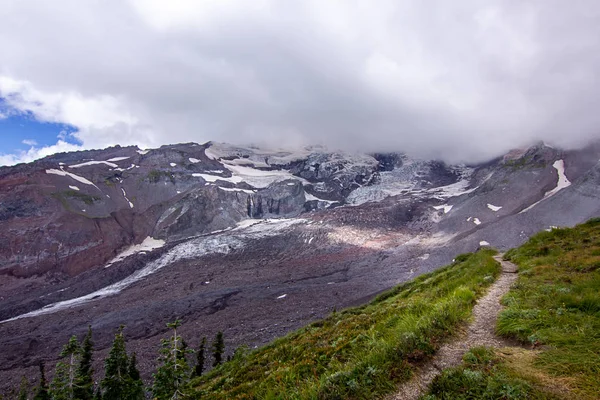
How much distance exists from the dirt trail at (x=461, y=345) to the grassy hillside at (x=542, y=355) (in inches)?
10.4

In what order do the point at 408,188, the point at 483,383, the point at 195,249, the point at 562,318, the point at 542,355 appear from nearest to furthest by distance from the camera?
1. the point at 483,383
2. the point at 542,355
3. the point at 562,318
4. the point at 195,249
5. the point at 408,188

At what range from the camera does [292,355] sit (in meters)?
11.0

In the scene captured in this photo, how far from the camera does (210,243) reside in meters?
Answer: 95.4

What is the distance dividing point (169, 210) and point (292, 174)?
9041 cm

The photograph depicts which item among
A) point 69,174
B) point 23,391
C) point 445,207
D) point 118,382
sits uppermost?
point 69,174

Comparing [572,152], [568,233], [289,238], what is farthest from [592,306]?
[572,152]

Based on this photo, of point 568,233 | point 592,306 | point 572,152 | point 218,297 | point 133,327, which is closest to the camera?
point 592,306

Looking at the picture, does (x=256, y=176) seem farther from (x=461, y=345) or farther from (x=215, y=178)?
(x=461, y=345)

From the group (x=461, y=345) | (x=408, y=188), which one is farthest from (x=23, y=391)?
(x=408, y=188)

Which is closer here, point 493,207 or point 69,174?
point 493,207

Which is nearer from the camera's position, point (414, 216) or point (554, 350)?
point (554, 350)

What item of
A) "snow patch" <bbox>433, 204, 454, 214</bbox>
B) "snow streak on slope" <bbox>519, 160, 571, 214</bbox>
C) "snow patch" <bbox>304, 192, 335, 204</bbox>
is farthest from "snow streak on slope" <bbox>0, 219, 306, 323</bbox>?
"snow streak on slope" <bbox>519, 160, 571, 214</bbox>

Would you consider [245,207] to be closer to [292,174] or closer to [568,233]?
[292,174]

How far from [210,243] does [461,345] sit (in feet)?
312
